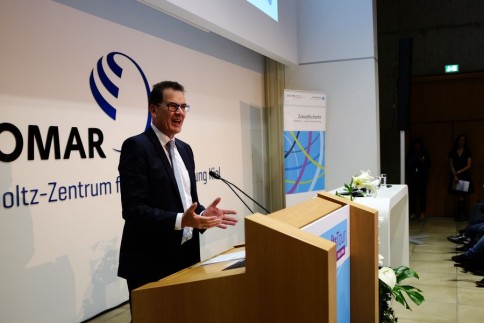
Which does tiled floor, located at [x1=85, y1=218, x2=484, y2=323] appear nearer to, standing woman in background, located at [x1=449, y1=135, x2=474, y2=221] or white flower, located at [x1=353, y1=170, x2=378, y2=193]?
white flower, located at [x1=353, y1=170, x2=378, y2=193]

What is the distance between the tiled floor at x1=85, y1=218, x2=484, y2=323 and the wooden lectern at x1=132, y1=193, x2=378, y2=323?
8.24ft

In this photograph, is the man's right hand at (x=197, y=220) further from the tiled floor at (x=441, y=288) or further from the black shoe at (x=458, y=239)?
the black shoe at (x=458, y=239)

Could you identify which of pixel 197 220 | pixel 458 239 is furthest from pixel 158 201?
pixel 458 239

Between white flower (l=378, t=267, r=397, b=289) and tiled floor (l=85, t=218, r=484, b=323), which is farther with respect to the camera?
tiled floor (l=85, t=218, r=484, b=323)

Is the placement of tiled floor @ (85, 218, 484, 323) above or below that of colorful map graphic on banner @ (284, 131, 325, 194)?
below

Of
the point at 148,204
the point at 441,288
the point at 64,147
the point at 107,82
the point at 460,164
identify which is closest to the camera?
the point at 148,204

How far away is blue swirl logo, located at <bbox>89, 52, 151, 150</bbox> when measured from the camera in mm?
3570

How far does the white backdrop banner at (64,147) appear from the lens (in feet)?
9.53

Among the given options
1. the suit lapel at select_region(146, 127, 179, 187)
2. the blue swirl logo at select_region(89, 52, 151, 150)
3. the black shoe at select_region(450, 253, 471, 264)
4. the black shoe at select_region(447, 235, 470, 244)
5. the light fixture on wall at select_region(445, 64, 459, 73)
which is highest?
the light fixture on wall at select_region(445, 64, 459, 73)

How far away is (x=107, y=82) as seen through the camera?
145 inches

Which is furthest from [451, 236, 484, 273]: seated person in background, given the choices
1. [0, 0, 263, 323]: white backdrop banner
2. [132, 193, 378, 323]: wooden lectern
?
[132, 193, 378, 323]: wooden lectern

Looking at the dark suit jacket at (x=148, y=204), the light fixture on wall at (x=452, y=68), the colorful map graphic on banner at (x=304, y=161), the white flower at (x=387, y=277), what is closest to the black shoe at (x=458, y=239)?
the colorful map graphic on banner at (x=304, y=161)

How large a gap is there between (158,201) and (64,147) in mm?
1663

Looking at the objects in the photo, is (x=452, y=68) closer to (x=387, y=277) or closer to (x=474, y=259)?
(x=474, y=259)
